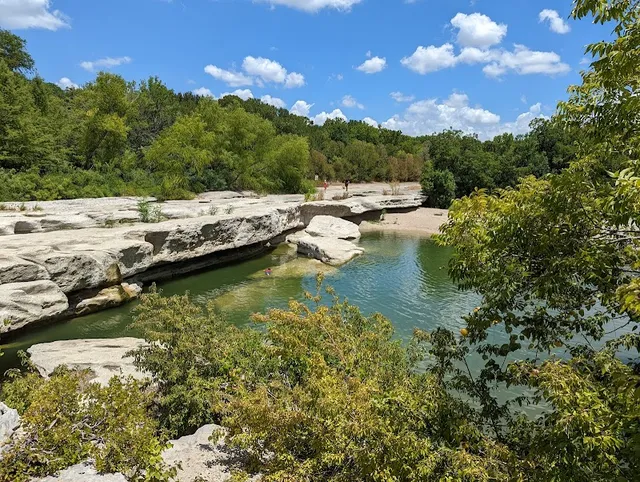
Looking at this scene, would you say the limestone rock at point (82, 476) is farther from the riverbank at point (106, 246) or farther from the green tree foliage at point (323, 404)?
the riverbank at point (106, 246)

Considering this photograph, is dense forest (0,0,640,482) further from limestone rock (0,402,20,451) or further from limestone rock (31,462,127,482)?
limestone rock (0,402,20,451)

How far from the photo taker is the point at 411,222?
32.2 meters

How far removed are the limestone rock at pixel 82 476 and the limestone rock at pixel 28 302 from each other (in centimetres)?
636

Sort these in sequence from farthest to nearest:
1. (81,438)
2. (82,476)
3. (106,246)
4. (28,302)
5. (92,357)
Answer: (106,246), (28,302), (92,357), (81,438), (82,476)

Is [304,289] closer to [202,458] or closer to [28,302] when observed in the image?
[28,302]

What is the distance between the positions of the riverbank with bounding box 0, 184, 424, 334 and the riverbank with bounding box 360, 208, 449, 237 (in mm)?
8029

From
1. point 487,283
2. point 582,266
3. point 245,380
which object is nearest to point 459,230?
point 487,283

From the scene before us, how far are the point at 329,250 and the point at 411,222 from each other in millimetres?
13656

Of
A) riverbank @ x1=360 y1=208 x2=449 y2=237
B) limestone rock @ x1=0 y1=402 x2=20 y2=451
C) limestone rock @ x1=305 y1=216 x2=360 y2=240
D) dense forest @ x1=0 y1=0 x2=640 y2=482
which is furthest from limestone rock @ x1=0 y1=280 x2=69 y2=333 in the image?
riverbank @ x1=360 y1=208 x2=449 y2=237

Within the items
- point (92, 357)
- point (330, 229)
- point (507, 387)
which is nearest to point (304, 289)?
point (92, 357)

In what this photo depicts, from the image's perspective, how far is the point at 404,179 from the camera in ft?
178

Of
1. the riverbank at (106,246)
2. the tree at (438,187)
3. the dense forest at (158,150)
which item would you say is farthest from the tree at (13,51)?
the tree at (438,187)

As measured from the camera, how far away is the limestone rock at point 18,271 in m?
10.0

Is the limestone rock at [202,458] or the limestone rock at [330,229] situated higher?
the limestone rock at [330,229]
